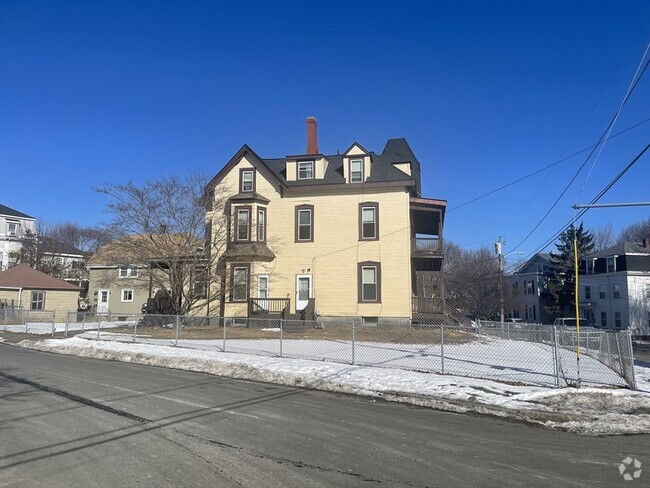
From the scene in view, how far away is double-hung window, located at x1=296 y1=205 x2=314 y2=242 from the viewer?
2812 cm

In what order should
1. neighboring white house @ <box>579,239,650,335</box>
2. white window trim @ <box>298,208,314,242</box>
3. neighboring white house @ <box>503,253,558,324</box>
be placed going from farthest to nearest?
neighboring white house @ <box>503,253,558,324</box>
neighboring white house @ <box>579,239,650,335</box>
white window trim @ <box>298,208,314,242</box>

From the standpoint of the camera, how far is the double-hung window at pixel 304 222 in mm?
28125

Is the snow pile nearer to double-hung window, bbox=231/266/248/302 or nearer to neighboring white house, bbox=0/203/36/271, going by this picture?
double-hung window, bbox=231/266/248/302

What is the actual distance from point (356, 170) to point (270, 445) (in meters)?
22.8

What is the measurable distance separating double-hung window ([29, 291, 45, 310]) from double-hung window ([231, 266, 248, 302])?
63.7 ft

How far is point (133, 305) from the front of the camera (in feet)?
143

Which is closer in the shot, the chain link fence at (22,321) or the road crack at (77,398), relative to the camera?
the road crack at (77,398)

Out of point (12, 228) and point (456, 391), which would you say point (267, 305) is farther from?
point (12, 228)

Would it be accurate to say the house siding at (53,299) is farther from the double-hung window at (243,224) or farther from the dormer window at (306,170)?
the dormer window at (306,170)

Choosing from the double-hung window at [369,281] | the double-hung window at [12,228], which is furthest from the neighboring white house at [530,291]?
the double-hung window at [12,228]

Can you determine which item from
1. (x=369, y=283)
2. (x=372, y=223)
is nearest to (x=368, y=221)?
(x=372, y=223)

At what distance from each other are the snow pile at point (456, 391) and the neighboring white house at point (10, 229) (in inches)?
2483

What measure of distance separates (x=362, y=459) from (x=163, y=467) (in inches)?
88.8

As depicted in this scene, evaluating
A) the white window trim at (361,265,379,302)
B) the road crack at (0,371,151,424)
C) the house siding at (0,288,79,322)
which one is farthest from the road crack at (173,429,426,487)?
the house siding at (0,288,79,322)
